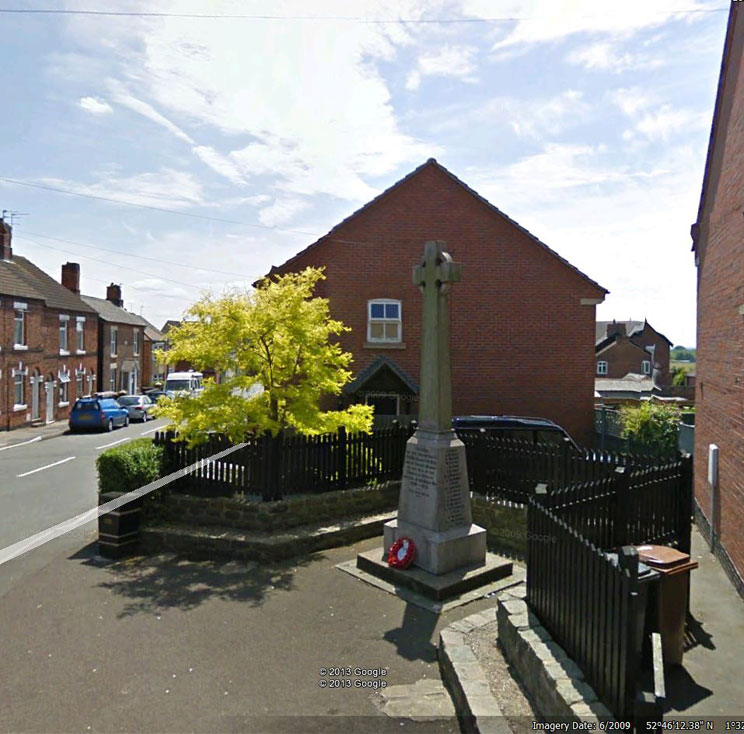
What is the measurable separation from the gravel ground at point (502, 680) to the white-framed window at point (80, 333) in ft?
115

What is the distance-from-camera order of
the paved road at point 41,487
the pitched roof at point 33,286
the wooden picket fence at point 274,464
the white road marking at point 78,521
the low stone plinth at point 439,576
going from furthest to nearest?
the pitched roof at point 33,286
the paved road at point 41,487
the wooden picket fence at point 274,464
the white road marking at point 78,521
the low stone plinth at point 439,576

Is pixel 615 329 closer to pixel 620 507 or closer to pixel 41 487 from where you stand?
pixel 41 487

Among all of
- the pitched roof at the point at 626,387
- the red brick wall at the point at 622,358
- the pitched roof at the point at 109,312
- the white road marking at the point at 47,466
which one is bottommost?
the white road marking at the point at 47,466

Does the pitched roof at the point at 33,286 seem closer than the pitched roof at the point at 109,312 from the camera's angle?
Yes

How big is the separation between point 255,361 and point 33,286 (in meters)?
27.3

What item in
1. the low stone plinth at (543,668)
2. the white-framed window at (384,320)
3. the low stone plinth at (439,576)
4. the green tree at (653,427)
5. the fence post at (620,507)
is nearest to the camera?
the low stone plinth at (543,668)

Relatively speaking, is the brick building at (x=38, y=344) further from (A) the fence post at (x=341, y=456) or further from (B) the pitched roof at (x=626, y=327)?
(B) the pitched roof at (x=626, y=327)

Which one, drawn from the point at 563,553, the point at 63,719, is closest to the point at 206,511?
the point at 63,719

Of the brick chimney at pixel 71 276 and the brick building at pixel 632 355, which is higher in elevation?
the brick chimney at pixel 71 276

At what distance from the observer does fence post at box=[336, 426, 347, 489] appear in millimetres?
10344

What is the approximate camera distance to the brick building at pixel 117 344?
130 ft

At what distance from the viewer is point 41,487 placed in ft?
47.5

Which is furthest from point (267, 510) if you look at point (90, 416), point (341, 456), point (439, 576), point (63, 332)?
point (63, 332)

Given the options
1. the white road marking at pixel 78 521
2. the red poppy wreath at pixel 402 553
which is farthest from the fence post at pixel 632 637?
the white road marking at pixel 78 521
